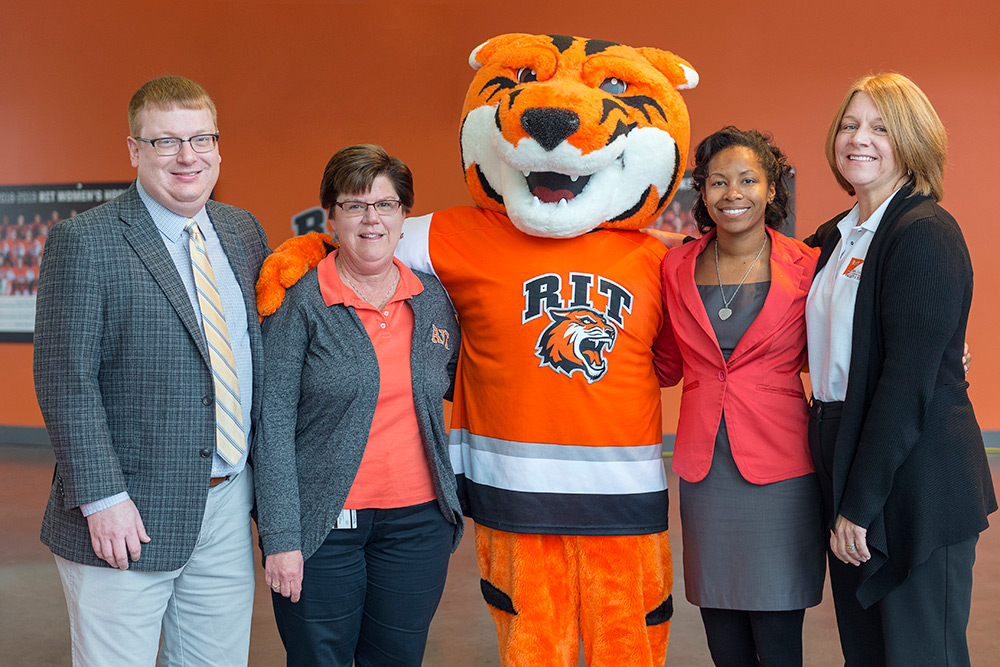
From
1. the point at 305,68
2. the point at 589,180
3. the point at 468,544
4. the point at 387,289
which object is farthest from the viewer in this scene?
the point at 305,68

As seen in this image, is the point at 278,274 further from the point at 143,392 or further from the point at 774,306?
the point at 774,306

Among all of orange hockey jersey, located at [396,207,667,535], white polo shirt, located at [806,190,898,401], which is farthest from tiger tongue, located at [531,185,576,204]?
white polo shirt, located at [806,190,898,401]

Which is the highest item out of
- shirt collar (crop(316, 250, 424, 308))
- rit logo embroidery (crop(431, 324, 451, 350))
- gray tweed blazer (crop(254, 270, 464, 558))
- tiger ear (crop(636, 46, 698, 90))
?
tiger ear (crop(636, 46, 698, 90))

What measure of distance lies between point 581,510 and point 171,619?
1059 millimetres

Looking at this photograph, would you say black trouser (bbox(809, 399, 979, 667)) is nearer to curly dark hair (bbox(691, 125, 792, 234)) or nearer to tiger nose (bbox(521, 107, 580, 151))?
curly dark hair (bbox(691, 125, 792, 234))

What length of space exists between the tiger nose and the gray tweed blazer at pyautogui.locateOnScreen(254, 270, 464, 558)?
0.66 metres

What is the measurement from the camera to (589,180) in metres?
2.34

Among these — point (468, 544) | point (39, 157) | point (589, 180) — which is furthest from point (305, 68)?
point (589, 180)

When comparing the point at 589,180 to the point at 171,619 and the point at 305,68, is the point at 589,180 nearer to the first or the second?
the point at 171,619

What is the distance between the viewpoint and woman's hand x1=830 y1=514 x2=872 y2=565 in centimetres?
199

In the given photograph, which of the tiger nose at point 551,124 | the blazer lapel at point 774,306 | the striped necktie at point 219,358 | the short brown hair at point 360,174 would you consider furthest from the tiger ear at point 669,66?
the striped necktie at point 219,358

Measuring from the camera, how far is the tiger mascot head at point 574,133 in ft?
7.41

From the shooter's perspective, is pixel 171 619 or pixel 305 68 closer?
pixel 171 619

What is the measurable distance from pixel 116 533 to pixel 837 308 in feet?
5.55
